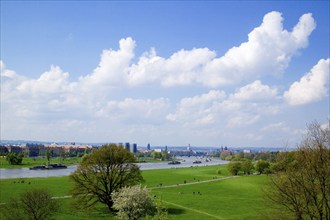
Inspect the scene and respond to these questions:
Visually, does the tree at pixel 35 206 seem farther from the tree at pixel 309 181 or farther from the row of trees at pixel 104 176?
the tree at pixel 309 181

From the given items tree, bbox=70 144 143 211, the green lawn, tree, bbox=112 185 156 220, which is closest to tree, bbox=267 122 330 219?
the green lawn

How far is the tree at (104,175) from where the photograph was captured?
58.6 m

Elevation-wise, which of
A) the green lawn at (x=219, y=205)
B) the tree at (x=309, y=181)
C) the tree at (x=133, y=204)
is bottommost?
the green lawn at (x=219, y=205)

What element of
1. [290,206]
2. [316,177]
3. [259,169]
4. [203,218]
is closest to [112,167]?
[203,218]

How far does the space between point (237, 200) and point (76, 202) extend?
34.6 m

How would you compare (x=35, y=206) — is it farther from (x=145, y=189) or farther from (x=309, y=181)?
(x=309, y=181)

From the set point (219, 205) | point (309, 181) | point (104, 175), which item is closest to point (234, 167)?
point (219, 205)

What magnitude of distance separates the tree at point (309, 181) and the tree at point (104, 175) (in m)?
34.1

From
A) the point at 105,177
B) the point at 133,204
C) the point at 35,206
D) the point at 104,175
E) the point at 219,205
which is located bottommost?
the point at 219,205

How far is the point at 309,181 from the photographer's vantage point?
28.3m

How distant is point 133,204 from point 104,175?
12.6 m

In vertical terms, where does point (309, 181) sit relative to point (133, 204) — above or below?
above

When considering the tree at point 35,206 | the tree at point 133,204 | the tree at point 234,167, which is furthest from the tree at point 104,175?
the tree at point 234,167

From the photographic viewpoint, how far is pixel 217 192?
298ft
